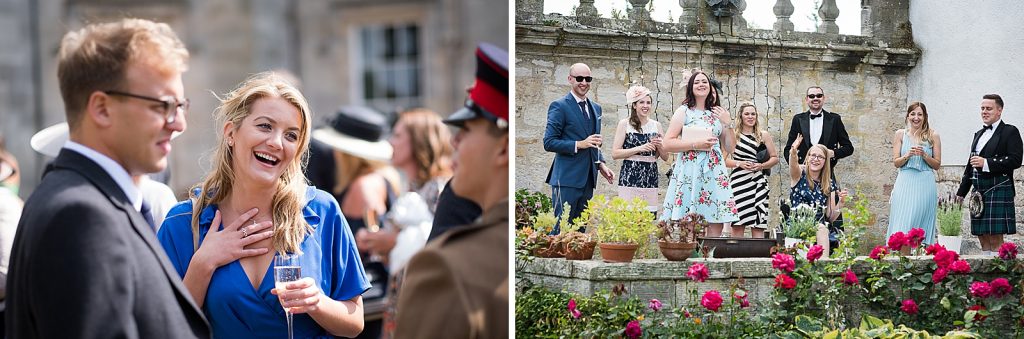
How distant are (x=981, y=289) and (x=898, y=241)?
40cm

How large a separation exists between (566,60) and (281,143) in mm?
1786

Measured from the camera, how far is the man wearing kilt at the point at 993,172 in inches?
185

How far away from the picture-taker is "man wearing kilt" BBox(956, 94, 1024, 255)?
4.69 m

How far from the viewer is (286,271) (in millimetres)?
2734

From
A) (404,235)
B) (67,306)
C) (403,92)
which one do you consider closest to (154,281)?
(67,306)

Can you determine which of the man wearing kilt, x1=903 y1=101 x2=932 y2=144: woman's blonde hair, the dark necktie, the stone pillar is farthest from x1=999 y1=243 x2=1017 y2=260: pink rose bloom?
the dark necktie

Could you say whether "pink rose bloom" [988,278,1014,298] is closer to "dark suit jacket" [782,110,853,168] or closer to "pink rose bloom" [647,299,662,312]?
"dark suit jacket" [782,110,853,168]

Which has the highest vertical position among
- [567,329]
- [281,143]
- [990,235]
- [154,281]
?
[281,143]

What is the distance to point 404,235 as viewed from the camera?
447cm

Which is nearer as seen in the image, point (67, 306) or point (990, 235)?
point (67, 306)

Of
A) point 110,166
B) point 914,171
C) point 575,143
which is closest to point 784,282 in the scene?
point 914,171

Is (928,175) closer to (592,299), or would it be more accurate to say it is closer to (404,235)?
(592,299)

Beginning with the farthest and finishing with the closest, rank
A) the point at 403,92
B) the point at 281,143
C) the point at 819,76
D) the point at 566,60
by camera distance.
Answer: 1. the point at 403,92
2. the point at 819,76
3. the point at 566,60
4. the point at 281,143

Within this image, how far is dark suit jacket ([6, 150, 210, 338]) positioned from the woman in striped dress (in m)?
2.69
